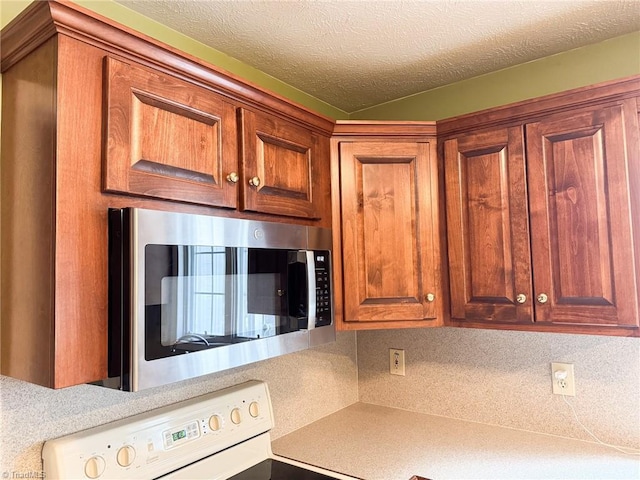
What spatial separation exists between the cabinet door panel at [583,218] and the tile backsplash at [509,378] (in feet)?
1.02

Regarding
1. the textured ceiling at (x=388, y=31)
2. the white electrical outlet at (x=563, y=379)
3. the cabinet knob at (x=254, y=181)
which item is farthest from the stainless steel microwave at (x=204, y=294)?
the white electrical outlet at (x=563, y=379)

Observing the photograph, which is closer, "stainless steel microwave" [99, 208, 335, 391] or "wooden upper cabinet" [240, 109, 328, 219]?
"stainless steel microwave" [99, 208, 335, 391]

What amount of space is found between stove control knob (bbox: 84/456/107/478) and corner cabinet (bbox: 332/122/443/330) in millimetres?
835

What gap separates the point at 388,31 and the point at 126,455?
1.52 m

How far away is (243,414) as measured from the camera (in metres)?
1.50

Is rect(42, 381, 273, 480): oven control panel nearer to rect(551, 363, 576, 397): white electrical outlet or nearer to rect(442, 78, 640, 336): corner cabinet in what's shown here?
rect(442, 78, 640, 336): corner cabinet

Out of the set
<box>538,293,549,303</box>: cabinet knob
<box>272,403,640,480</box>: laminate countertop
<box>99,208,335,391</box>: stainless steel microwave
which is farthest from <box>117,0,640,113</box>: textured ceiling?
<box>272,403,640,480</box>: laminate countertop

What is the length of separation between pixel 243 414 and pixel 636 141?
59.2 inches

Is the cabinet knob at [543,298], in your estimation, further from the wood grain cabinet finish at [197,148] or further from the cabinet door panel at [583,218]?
the wood grain cabinet finish at [197,148]

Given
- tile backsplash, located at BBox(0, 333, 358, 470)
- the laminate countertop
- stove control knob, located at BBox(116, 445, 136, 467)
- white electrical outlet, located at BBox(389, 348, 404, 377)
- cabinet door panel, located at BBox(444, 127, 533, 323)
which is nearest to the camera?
tile backsplash, located at BBox(0, 333, 358, 470)

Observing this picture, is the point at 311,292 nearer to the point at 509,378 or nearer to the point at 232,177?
the point at 232,177

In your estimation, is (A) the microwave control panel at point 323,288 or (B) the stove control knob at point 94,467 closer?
(B) the stove control knob at point 94,467

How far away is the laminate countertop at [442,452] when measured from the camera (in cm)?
137

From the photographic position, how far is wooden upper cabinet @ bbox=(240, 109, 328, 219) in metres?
1.26
